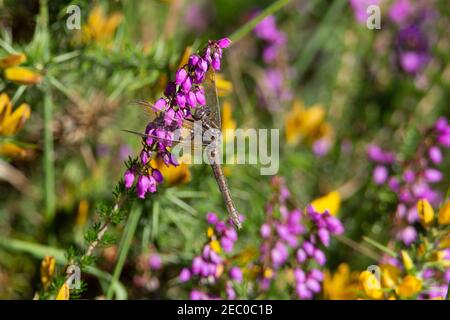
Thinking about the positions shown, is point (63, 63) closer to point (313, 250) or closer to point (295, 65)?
point (313, 250)

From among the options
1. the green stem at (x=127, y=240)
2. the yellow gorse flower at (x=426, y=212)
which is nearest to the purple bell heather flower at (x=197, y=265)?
the green stem at (x=127, y=240)

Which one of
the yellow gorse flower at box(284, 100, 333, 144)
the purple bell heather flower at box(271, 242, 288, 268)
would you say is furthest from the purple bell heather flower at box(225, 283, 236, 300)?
the yellow gorse flower at box(284, 100, 333, 144)

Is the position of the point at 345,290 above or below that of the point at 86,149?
below

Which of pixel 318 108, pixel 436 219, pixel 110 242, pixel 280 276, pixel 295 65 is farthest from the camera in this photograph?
pixel 295 65

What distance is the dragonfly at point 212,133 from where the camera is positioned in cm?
136

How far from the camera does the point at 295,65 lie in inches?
120

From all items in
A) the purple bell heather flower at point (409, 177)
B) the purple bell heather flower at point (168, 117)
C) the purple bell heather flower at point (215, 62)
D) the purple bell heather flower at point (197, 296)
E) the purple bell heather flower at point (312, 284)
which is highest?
the purple bell heather flower at point (215, 62)

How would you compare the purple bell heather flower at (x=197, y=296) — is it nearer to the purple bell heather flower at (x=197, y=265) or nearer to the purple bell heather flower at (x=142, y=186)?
the purple bell heather flower at (x=197, y=265)

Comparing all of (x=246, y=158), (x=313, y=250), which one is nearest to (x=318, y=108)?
(x=246, y=158)

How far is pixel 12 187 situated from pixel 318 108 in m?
1.37

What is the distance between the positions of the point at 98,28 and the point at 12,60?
0.56 meters

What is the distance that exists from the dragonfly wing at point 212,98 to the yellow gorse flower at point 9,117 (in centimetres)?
58

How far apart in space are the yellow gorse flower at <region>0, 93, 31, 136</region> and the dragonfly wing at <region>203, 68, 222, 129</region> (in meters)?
0.58

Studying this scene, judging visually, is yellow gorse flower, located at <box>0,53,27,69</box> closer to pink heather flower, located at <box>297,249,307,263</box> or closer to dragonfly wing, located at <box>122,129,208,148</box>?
dragonfly wing, located at <box>122,129,208,148</box>
